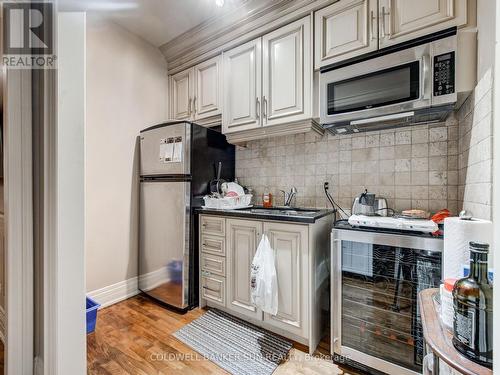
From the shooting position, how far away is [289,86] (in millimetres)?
1968

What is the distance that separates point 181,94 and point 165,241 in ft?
5.38

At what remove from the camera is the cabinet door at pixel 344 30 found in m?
1.61

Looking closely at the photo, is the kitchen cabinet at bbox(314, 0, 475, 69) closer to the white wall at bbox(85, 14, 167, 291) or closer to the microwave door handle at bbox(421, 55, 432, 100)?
the microwave door handle at bbox(421, 55, 432, 100)

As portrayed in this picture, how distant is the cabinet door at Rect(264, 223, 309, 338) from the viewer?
1.66m

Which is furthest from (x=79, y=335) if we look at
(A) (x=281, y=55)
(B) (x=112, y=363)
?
(A) (x=281, y=55)

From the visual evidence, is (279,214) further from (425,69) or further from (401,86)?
(425,69)

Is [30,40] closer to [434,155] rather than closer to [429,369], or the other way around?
[429,369]

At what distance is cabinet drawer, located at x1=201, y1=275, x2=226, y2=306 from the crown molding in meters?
2.16

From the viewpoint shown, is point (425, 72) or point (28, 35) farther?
point (425, 72)

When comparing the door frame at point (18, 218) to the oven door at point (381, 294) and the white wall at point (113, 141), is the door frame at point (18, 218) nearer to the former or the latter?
the white wall at point (113, 141)

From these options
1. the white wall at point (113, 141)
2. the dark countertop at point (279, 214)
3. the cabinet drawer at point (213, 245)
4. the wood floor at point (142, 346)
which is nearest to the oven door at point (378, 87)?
the dark countertop at point (279, 214)

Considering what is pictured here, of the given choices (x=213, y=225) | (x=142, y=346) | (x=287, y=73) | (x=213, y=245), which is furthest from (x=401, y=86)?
(x=142, y=346)

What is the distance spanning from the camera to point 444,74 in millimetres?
1367

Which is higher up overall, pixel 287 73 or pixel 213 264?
pixel 287 73
